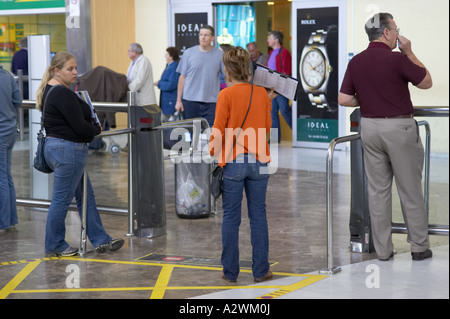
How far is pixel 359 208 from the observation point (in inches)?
236

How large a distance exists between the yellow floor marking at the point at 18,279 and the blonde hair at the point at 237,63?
6.79 ft

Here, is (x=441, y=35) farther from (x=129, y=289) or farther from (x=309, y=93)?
(x=129, y=289)

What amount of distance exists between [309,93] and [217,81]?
10.9 feet

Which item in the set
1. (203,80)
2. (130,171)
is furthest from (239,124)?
(203,80)

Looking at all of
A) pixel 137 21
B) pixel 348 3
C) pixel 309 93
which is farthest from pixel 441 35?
pixel 137 21

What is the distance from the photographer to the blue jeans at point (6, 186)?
6828mm

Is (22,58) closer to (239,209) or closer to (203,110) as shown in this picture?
(203,110)

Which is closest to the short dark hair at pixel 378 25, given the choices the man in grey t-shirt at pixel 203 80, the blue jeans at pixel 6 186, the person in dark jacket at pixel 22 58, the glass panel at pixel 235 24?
the blue jeans at pixel 6 186

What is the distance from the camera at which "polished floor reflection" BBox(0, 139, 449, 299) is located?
4930mm

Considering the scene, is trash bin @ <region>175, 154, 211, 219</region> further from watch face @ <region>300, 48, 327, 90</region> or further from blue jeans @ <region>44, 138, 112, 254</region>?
watch face @ <region>300, 48, 327, 90</region>

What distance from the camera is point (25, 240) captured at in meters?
6.64

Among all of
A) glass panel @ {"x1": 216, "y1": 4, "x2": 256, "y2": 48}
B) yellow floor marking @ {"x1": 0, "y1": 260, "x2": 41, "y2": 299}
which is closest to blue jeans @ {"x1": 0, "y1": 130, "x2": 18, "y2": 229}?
yellow floor marking @ {"x1": 0, "y1": 260, "x2": 41, "y2": 299}

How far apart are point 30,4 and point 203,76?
731 centimetres

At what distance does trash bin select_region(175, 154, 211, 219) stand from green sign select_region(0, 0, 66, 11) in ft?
28.2
